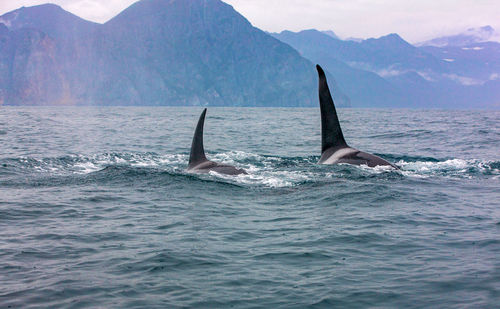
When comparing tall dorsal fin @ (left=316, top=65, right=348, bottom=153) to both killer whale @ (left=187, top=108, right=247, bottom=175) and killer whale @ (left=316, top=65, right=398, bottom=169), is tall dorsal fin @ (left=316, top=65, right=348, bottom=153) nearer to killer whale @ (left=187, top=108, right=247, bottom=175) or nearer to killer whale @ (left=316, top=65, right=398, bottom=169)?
killer whale @ (left=316, top=65, right=398, bottom=169)

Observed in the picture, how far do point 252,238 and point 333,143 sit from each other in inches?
364

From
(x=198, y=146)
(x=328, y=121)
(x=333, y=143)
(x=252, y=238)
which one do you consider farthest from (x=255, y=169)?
(x=252, y=238)

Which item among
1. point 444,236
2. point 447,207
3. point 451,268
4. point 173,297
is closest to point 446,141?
point 447,207

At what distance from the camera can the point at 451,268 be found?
23.5ft

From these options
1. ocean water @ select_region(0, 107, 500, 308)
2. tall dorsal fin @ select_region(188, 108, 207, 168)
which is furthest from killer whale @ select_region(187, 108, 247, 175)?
ocean water @ select_region(0, 107, 500, 308)

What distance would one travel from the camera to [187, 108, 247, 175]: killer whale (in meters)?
16.0

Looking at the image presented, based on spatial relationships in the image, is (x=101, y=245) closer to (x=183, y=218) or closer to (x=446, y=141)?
(x=183, y=218)

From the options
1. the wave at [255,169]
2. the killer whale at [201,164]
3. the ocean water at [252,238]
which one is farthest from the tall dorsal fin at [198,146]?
the ocean water at [252,238]

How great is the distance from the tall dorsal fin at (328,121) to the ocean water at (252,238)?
4.52ft

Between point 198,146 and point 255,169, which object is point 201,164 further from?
point 255,169

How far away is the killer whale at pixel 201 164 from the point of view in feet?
52.5

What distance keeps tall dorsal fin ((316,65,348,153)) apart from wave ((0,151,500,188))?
976 mm

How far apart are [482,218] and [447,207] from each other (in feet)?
3.44

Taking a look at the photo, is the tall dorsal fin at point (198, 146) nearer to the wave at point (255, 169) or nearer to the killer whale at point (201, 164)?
the killer whale at point (201, 164)
